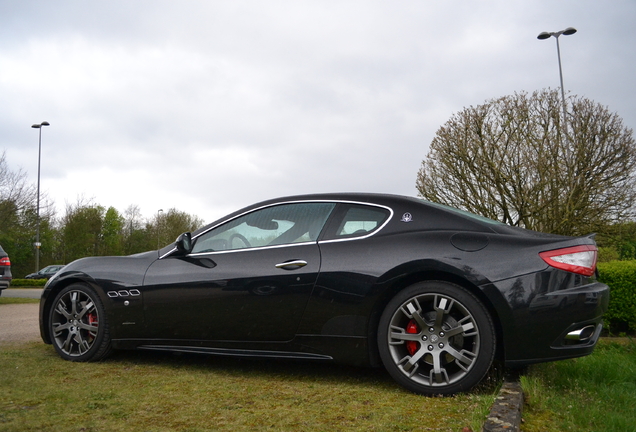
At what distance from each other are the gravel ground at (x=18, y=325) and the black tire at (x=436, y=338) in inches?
A: 177

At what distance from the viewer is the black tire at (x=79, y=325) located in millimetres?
4578

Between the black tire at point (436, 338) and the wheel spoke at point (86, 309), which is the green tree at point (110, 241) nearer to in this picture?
the wheel spoke at point (86, 309)

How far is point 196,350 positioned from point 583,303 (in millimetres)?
2703

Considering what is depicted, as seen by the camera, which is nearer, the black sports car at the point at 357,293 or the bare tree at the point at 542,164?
the black sports car at the point at 357,293

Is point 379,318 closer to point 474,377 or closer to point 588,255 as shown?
point 474,377

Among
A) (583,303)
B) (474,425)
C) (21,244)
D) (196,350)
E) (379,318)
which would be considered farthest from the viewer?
(21,244)

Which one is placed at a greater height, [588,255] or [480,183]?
[480,183]

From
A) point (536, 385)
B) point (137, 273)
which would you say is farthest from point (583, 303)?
point (137, 273)

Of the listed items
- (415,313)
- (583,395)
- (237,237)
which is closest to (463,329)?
(415,313)

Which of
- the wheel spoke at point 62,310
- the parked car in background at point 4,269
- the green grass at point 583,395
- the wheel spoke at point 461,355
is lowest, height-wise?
the green grass at point 583,395

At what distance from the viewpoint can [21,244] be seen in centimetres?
4266

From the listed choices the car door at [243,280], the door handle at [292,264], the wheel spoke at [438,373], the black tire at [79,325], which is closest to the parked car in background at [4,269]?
the black tire at [79,325]

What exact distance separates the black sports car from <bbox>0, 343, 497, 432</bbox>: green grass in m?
0.20

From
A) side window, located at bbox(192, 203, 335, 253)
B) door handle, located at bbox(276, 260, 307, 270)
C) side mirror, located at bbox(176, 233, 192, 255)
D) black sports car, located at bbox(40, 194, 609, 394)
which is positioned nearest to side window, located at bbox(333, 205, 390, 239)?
black sports car, located at bbox(40, 194, 609, 394)
